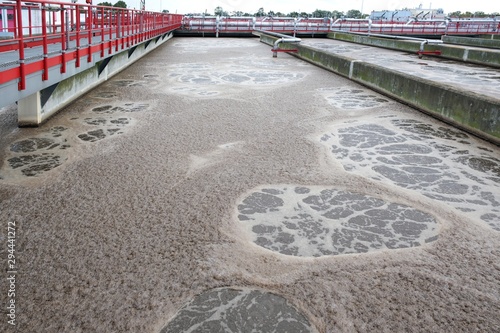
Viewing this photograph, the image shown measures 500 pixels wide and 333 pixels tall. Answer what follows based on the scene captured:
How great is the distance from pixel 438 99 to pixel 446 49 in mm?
14065

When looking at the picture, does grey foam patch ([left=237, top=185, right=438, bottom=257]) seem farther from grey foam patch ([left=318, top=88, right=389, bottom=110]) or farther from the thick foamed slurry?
grey foam patch ([left=318, top=88, right=389, bottom=110])

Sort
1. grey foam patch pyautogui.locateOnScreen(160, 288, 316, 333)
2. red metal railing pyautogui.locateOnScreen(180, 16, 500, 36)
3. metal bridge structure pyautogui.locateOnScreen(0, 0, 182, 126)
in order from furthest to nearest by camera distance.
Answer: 1. red metal railing pyautogui.locateOnScreen(180, 16, 500, 36)
2. metal bridge structure pyautogui.locateOnScreen(0, 0, 182, 126)
3. grey foam patch pyautogui.locateOnScreen(160, 288, 316, 333)

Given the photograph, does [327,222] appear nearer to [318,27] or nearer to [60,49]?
Answer: [60,49]

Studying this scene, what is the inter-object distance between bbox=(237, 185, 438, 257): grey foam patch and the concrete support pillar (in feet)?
14.4

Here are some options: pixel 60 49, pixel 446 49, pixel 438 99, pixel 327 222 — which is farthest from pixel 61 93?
pixel 446 49

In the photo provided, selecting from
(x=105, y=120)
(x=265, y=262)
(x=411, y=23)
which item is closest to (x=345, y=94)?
(x=105, y=120)

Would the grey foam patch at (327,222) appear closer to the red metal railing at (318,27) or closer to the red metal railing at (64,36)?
the red metal railing at (64,36)

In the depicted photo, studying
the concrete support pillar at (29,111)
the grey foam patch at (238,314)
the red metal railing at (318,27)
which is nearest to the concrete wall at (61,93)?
the concrete support pillar at (29,111)

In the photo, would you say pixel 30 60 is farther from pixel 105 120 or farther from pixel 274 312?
pixel 274 312

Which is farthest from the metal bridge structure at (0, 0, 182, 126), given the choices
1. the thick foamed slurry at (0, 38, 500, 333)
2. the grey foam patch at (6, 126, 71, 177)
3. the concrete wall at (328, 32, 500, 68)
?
the concrete wall at (328, 32, 500, 68)

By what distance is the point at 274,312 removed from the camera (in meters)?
3.14

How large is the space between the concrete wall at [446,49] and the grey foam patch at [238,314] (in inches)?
709

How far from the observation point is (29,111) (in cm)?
746

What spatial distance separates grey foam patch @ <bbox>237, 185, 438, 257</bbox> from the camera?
410 cm
